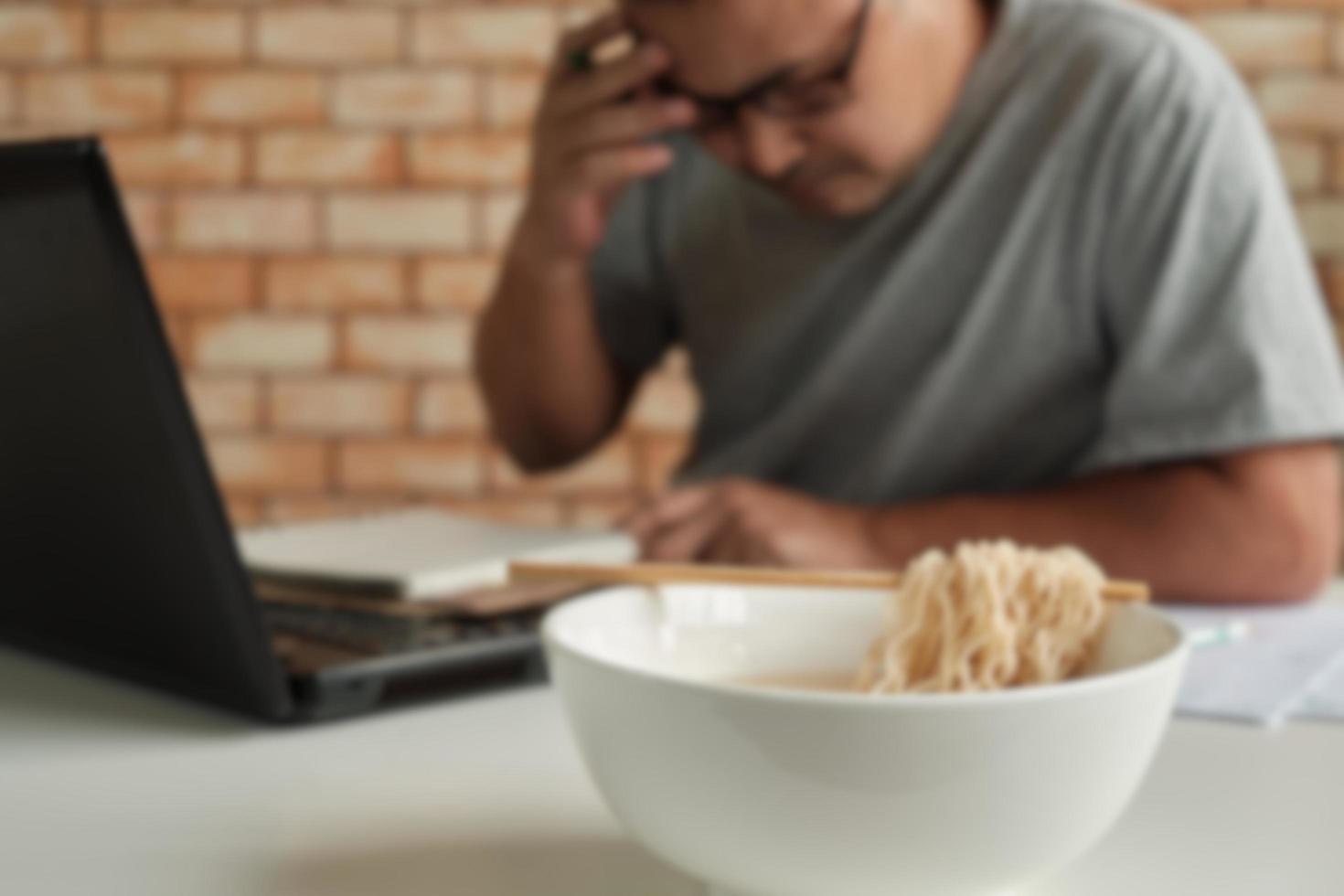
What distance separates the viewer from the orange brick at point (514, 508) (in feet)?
8.20

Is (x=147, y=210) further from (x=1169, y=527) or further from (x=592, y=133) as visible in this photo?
(x=1169, y=527)

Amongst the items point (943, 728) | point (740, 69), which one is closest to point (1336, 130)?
point (740, 69)

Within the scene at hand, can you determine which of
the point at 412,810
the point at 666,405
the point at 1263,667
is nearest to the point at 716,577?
the point at 412,810

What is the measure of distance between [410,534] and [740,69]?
45 centimetres

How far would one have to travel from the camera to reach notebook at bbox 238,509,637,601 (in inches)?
35.9

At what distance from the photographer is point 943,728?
1.38 feet

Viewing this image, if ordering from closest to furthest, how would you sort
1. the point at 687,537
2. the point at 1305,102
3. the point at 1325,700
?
the point at 1325,700, the point at 687,537, the point at 1305,102

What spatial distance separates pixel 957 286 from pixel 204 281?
1.50m

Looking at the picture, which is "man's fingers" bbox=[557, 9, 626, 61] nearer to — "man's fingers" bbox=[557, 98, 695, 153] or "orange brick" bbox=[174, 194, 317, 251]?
"man's fingers" bbox=[557, 98, 695, 153]

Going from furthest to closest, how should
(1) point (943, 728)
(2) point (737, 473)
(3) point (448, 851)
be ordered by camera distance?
(2) point (737, 473), (3) point (448, 851), (1) point (943, 728)

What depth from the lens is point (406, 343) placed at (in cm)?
248

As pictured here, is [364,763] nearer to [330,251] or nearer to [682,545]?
[682,545]

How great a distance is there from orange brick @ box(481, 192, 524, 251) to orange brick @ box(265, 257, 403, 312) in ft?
0.50

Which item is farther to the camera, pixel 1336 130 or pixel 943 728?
pixel 1336 130
